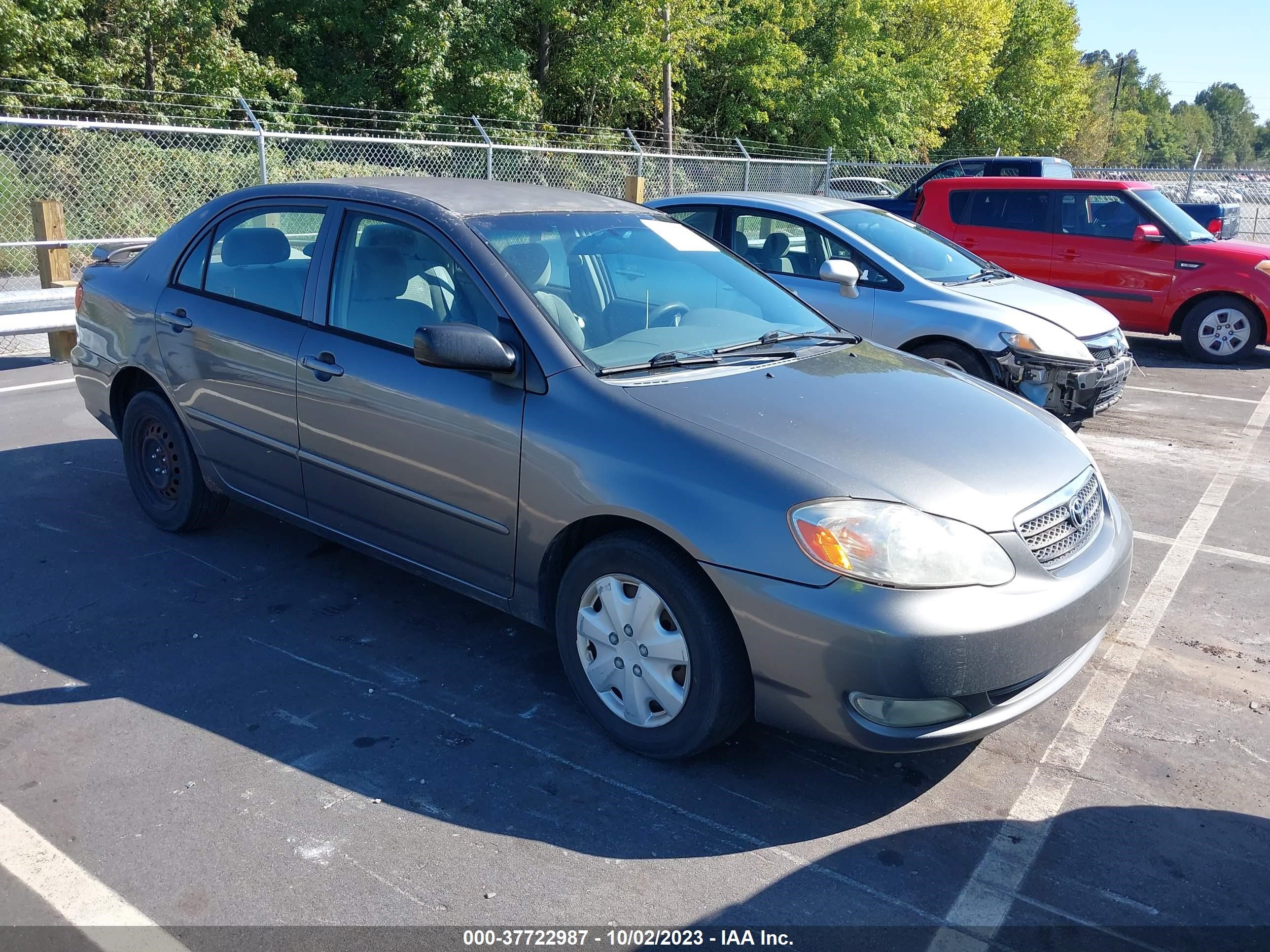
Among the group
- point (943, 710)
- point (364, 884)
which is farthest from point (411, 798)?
point (943, 710)

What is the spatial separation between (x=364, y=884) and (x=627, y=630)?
3.32ft

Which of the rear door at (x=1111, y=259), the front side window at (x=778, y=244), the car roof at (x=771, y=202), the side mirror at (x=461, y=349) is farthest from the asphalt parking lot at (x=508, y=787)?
the rear door at (x=1111, y=259)

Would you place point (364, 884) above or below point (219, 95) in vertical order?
below

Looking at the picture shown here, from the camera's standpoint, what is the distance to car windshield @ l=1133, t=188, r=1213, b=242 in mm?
10797

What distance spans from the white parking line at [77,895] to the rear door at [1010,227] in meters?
10.2

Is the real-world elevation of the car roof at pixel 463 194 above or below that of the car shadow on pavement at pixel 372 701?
above

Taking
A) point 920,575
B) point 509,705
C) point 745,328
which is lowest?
point 509,705

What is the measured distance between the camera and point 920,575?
288 centimetres

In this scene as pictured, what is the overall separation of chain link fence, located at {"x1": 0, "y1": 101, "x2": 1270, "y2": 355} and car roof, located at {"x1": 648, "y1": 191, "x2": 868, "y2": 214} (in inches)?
169

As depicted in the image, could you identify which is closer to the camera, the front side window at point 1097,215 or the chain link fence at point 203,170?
the front side window at point 1097,215

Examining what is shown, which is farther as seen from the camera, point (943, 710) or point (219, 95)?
point (219, 95)

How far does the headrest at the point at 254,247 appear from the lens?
4.49 metres

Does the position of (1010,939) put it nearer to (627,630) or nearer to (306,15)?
(627,630)

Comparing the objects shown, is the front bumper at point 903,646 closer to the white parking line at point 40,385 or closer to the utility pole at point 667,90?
the white parking line at point 40,385
